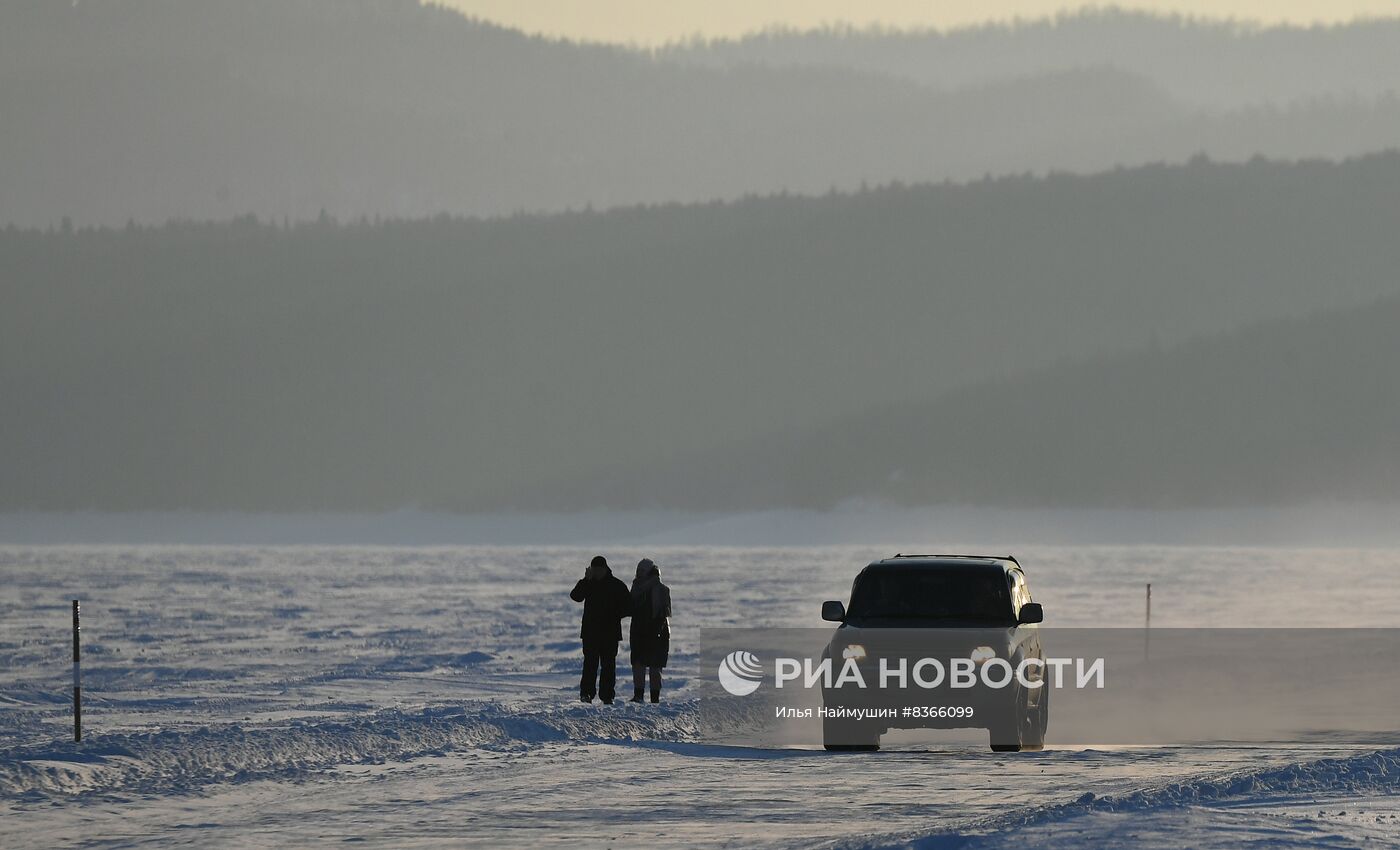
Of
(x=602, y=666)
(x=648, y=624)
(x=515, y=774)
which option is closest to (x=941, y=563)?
(x=515, y=774)

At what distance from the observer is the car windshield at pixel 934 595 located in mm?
18641

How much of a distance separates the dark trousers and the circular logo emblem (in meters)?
3.53

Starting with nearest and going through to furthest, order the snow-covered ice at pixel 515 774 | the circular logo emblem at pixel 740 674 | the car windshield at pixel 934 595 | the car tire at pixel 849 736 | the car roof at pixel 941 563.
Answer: the snow-covered ice at pixel 515 774
the car windshield at pixel 934 595
the car roof at pixel 941 563
the car tire at pixel 849 736
the circular logo emblem at pixel 740 674

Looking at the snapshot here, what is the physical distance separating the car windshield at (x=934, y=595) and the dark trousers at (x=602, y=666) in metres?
4.87

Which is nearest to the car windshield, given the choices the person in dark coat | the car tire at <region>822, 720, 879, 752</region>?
the car tire at <region>822, 720, 879, 752</region>

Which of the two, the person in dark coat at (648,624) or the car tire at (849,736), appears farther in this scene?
the person in dark coat at (648,624)

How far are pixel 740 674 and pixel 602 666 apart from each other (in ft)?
24.4

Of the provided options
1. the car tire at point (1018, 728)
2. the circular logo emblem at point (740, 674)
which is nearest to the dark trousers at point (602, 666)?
the circular logo emblem at point (740, 674)

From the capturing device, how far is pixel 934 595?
1878cm

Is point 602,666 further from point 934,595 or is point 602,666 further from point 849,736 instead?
point 934,595

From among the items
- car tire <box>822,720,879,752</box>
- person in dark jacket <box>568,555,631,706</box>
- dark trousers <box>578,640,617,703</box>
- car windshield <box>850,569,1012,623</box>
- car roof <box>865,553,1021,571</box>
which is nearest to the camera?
car windshield <box>850,569,1012,623</box>

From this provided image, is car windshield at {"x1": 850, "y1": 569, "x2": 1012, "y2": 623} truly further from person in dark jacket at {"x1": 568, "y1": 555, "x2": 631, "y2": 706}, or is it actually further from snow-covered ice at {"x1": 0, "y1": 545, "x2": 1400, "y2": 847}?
person in dark jacket at {"x1": 568, "y1": 555, "x2": 631, "y2": 706}

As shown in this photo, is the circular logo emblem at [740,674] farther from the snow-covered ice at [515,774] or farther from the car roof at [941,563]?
the car roof at [941,563]

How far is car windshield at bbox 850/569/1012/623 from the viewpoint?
734 inches
